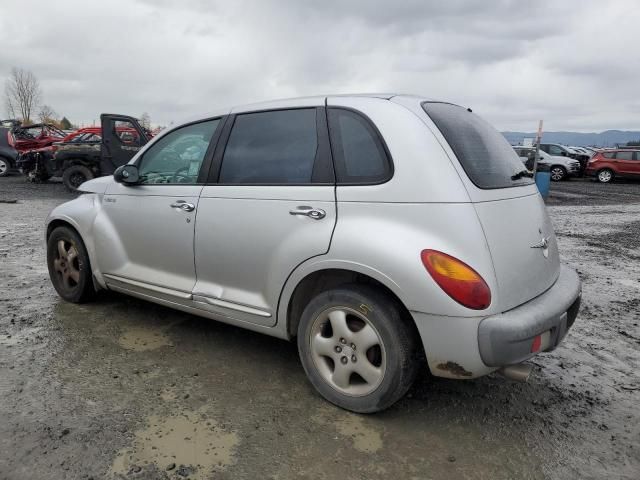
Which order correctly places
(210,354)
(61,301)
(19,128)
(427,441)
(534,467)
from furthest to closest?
(19,128)
(61,301)
(210,354)
(427,441)
(534,467)

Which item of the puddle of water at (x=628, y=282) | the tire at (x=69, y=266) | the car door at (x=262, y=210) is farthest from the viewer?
the puddle of water at (x=628, y=282)

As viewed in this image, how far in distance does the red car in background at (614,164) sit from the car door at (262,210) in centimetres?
2226

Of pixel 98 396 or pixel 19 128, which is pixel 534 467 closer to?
pixel 98 396

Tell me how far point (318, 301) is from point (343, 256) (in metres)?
0.32

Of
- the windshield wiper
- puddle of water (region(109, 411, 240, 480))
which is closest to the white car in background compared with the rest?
the windshield wiper

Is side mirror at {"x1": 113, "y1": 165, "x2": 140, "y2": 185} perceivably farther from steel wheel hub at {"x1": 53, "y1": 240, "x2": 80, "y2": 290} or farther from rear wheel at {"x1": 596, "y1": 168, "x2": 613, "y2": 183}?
rear wheel at {"x1": 596, "y1": 168, "x2": 613, "y2": 183}

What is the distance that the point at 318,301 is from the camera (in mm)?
2770

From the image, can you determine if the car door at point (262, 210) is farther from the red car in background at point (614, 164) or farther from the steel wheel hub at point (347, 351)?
the red car in background at point (614, 164)

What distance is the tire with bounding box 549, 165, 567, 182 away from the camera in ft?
73.6

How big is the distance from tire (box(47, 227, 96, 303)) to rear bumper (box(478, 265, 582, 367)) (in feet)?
10.8

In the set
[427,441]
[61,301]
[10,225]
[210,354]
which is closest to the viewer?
[427,441]

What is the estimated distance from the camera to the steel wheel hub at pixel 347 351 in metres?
2.64

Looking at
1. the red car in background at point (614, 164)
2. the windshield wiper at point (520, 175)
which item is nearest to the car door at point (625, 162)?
the red car in background at point (614, 164)

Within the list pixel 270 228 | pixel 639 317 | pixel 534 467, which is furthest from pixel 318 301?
pixel 639 317
